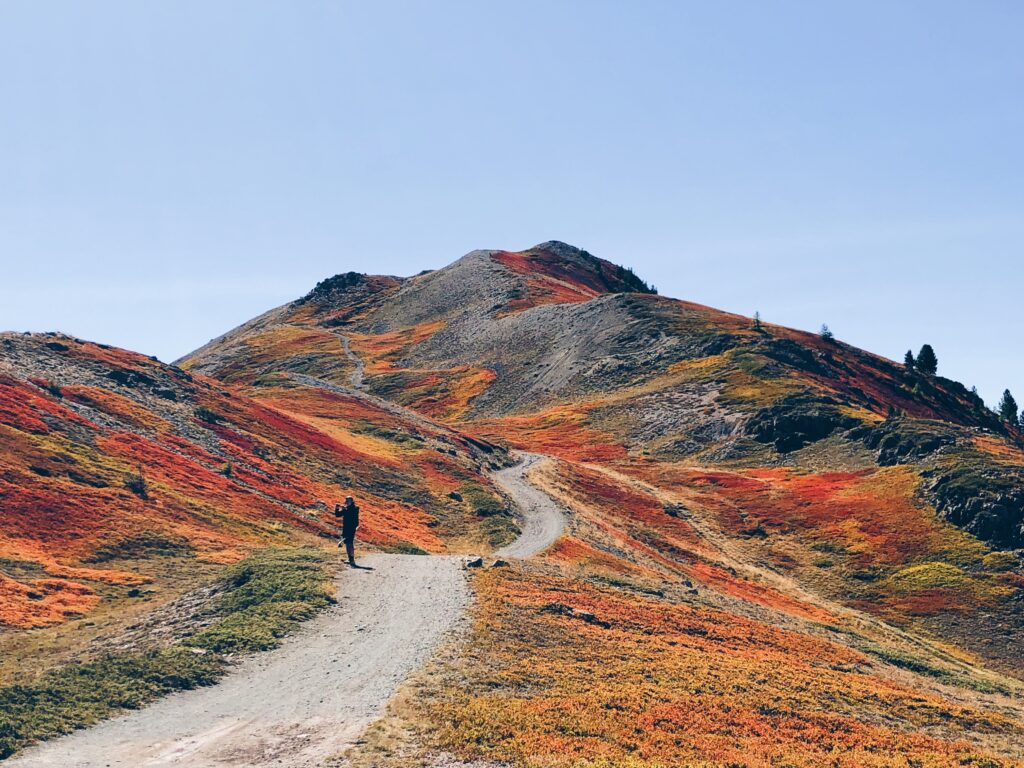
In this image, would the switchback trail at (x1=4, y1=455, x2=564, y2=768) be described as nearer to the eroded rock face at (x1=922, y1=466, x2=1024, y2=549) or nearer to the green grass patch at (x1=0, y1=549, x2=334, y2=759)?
the green grass patch at (x1=0, y1=549, x2=334, y2=759)

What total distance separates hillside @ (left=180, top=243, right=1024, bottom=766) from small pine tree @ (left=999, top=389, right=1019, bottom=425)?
35998 mm

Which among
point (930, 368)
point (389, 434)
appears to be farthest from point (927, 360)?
point (389, 434)

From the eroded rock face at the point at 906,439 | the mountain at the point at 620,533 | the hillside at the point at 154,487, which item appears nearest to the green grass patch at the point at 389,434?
the hillside at the point at 154,487

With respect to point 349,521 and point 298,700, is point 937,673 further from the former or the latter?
point 298,700

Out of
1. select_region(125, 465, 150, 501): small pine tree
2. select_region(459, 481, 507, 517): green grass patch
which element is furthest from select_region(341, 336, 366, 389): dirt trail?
select_region(125, 465, 150, 501): small pine tree

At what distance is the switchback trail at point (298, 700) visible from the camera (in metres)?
17.1

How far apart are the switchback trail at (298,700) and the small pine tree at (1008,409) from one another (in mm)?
196334

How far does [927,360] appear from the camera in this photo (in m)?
182

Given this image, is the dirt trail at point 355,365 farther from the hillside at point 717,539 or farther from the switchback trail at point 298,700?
the switchback trail at point 298,700

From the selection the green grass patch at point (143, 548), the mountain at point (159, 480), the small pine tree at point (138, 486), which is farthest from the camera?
the small pine tree at point (138, 486)

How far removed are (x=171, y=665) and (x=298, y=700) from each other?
4748 mm

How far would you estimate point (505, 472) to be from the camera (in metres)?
85.9

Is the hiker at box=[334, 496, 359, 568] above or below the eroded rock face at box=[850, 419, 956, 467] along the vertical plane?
below

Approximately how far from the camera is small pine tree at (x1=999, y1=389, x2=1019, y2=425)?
629ft
